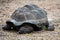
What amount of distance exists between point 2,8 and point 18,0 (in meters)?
3.04

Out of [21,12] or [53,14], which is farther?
[53,14]

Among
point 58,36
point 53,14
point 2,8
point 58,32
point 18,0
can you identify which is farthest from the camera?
point 18,0

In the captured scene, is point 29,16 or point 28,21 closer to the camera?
point 28,21

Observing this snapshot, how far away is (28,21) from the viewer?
6520 mm

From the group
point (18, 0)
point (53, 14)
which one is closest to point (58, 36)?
point (53, 14)

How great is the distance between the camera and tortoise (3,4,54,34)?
6.52 meters

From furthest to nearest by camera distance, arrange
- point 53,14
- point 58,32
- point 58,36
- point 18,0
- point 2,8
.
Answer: point 18,0, point 2,8, point 53,14, point 58,32, point 58,36

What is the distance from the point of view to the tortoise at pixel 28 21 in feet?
21.4

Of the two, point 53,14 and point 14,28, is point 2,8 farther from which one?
point 14,28

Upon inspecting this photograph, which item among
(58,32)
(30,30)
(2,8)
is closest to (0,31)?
(30,30)

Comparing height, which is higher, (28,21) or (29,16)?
(29,16)

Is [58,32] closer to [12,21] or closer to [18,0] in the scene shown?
[12,21]

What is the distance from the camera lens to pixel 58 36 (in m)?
6.34

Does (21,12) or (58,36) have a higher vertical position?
(21,12)
